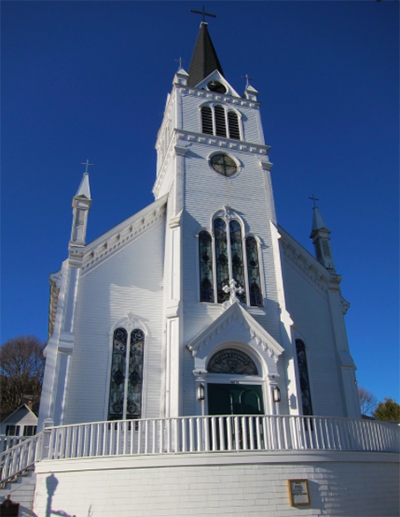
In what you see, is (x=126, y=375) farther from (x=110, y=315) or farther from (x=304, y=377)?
(x=304, y=377)

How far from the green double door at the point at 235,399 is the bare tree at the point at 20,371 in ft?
108

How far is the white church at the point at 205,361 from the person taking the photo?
37.0ft

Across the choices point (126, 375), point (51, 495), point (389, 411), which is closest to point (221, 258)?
point (126, 375)

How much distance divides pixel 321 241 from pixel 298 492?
13.4 metres

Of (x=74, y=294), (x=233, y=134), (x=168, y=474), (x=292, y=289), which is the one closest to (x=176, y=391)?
(x=168, y=474)

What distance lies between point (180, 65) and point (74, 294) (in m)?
15.3

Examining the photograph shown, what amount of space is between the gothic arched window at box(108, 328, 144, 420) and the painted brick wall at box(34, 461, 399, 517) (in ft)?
13.7

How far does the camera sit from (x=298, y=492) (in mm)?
11328

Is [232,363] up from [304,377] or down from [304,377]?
up

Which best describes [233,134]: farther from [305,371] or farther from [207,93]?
[305,371]

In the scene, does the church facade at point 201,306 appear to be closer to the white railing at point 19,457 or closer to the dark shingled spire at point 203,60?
the white railing at point 19,457

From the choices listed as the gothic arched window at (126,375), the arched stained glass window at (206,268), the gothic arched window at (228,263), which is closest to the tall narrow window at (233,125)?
the gothic arched window at (228,263)

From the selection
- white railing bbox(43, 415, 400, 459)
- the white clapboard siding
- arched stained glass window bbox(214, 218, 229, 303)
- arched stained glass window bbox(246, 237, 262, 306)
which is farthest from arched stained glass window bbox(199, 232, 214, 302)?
white railing bbox(43, 415, 400, 459)

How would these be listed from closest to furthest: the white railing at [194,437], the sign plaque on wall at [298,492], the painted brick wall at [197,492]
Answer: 1. the painted brick wall at [197,492]
2. the sign plaque on wall at [298,492]
3. the white railing at [194,437]
